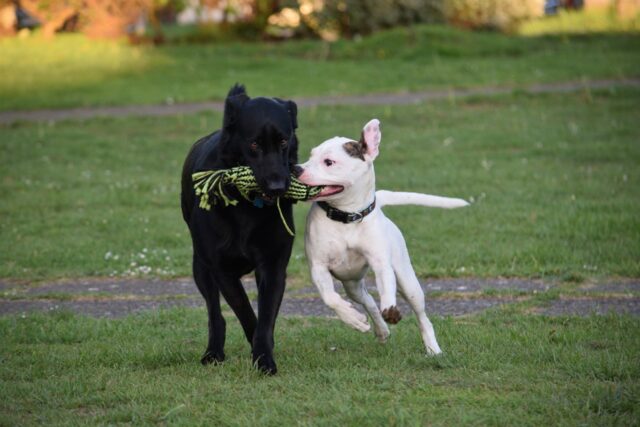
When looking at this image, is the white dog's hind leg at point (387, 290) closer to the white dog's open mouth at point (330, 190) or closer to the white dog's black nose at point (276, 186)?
the white dog's open mouth at point (330, 190)

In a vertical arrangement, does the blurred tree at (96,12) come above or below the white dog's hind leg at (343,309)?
below

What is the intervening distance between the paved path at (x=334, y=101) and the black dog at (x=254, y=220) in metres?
13.8

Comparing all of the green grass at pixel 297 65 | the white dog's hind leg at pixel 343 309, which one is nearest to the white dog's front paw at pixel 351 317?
the white dog's hind leg at pixel 343 309

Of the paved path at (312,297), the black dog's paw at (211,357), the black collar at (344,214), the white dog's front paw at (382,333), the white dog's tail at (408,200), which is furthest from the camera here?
the paved path at (312,297)

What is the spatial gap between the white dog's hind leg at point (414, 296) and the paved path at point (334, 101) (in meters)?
13.6

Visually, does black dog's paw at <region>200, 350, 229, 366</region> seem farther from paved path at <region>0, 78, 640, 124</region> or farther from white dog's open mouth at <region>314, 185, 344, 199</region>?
paved path at <region>0, 78, 640, 124</region>

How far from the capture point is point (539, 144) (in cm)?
1630

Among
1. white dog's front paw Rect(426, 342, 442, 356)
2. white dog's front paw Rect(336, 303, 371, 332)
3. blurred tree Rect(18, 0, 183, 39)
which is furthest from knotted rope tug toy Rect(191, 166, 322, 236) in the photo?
blurred tree Rect(18, 0, 183, 39)

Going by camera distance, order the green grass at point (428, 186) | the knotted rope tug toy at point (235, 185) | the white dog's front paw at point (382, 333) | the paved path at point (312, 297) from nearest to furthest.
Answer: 1. the knotted rope tug toy at point (235, 185)
2. the white dog's front paw at point (382, 333)
3. the paved path at point (312, 297)
4. the green grass at point (428, 186)

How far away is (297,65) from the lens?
80.8 feet

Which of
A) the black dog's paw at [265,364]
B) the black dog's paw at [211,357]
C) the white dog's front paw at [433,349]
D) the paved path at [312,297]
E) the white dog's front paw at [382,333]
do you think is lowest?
the paved path at [312,297]

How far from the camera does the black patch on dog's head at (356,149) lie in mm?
6684

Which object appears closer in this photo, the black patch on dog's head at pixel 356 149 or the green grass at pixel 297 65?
the black patch on dog's head at pixel 356 149

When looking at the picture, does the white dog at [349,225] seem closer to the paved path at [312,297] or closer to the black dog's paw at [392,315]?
the black dog's paw at [392,315]
